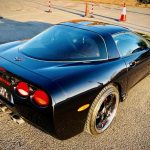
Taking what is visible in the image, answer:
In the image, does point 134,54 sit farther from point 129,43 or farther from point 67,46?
point 67,46

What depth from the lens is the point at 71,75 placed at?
300cm

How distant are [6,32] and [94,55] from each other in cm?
600

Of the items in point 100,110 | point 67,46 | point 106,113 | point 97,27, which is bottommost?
point 106,113

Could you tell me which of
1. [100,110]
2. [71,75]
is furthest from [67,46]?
[100,110]

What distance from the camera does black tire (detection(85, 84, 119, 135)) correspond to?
10.5ft

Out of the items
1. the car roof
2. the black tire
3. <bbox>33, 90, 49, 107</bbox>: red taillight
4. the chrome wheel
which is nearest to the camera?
<bbox>33, 90, 49, 107</bbox>: red taillight

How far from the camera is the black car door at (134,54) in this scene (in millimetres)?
3959

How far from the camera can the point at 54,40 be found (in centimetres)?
374

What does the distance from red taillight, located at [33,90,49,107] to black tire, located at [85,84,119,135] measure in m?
0.70

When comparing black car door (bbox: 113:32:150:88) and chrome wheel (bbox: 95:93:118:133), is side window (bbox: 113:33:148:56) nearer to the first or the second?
black car door (bbox: 113:32:150:88)

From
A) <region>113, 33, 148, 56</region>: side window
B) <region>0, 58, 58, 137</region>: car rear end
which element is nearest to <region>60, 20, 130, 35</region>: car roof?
<region>113, 33, 148, 56</region>: side window

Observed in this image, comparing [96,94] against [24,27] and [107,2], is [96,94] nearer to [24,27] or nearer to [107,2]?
[24,27]

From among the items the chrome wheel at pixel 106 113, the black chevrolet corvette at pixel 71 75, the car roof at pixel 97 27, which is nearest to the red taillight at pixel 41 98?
the black chevrolet corvette at pixel 71 75

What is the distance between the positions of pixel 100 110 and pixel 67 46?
101cm
